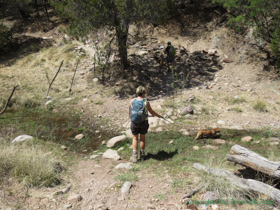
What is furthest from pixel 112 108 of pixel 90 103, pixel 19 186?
pixel 19 186

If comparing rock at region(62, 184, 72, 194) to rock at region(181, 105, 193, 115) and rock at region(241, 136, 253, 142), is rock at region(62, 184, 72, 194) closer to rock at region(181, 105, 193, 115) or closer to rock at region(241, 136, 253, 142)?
rock at region(241, 136, 253, 142)

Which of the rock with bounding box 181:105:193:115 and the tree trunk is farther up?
the tree trunk

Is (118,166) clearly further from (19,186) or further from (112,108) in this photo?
(112,108)

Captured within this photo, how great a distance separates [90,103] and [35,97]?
2.56 metres

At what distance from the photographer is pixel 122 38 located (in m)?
8.99

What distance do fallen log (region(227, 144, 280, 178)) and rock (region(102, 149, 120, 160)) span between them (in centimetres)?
241

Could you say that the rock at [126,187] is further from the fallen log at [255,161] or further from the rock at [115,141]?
the rock at [115,141]

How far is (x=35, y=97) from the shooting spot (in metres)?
8.71

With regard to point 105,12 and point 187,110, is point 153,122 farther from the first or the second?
point 105,12

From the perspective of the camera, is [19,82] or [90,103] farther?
[19,82]

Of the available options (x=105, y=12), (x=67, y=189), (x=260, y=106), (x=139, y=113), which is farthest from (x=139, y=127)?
(x=105, y=12)

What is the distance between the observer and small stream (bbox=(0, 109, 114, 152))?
5.71 metres

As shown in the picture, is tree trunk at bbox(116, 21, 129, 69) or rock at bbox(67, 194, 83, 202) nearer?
rock at bbox(67, 194, 83, 202)

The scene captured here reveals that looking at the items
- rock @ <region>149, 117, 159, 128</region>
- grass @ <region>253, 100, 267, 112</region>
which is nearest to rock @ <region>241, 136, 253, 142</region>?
grass @ <region>253, 100, 267, 112</region>
